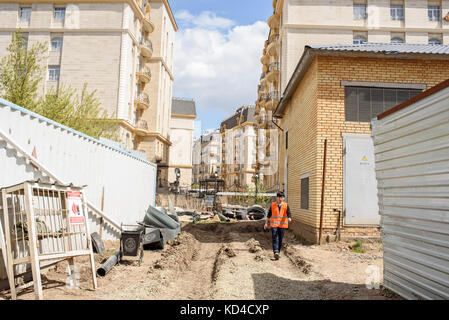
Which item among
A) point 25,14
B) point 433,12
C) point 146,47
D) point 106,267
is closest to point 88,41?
point 146,47

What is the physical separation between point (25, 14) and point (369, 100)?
3570 centimetres

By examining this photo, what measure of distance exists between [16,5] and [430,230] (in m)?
40.7

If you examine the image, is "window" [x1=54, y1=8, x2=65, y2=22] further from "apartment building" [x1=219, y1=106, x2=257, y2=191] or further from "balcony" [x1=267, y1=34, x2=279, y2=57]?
"apartment building" [x1=219, y1=106, x2=257, y2=191]

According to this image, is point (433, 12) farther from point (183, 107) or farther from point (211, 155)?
point (211, 155)

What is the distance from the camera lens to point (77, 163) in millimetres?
8344

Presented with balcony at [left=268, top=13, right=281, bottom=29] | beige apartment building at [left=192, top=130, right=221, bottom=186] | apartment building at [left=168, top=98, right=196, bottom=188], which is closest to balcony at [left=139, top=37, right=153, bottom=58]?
balcony at [left=268, top=13, right=281, bottom=29]

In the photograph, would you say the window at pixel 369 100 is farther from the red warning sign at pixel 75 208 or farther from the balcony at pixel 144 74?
the balcony at pixel 144 74

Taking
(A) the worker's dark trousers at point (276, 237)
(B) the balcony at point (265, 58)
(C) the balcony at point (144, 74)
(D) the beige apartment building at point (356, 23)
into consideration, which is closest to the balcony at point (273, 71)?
(D) the beige apartment building at point (356, 23)

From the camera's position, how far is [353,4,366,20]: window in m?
33.9

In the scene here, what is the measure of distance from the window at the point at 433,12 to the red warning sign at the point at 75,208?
39100mm

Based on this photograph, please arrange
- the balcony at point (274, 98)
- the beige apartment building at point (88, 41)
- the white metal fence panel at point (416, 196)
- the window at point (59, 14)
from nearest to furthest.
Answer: the white metal fence panel at point (416, 196)
the beige apartment building at point (88, 41)
the window at point (59, 14)
the balcony at point (274, 98)

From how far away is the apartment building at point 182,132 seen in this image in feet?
181

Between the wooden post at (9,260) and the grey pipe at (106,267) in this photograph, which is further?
the grey pipe at (106,267)
